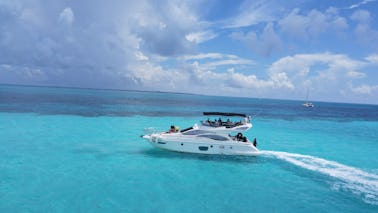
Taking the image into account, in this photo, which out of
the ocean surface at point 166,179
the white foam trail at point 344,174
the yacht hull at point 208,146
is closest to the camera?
the ocean surface at point 166,179

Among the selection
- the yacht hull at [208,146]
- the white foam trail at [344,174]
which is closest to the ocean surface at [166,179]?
the white foam trail at [344,174]

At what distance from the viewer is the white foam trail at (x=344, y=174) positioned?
15.3 m

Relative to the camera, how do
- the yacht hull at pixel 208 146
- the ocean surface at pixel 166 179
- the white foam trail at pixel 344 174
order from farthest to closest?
the yacht hull at pixel 208 146
the white foam trail at pixel 344 174
the ocean surface at pixel 166 179

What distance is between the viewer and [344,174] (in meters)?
18.5

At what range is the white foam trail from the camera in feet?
50.3

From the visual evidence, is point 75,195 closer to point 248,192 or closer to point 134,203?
point 134,203

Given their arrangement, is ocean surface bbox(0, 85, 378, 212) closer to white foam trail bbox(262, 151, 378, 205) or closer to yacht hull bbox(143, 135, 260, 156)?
white foam trail bbox(262, 151, 378, 205)

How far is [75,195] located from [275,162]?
49.4 feet

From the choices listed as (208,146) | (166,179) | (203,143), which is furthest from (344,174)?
(166,179)

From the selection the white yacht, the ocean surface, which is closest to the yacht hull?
the white yacht

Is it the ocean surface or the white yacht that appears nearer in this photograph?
the ocean surface

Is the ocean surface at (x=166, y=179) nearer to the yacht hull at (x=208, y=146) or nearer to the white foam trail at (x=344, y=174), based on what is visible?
the white foam trail at (x=344, y=174)

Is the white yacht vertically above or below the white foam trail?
above

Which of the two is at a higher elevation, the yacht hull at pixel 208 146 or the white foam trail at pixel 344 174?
the yacht hull at pixel 208 146
